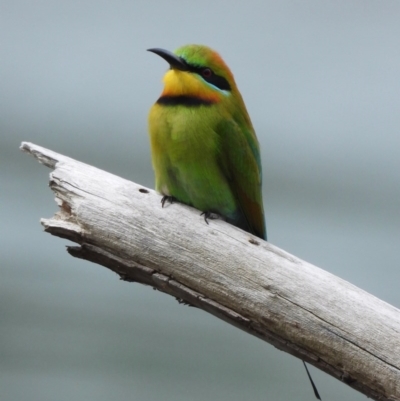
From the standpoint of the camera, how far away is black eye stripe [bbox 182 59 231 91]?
9.66 ft

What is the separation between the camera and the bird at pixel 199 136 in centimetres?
290

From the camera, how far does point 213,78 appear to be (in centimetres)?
299

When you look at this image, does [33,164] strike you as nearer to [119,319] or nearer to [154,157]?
[119,319]

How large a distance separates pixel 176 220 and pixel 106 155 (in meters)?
2.28

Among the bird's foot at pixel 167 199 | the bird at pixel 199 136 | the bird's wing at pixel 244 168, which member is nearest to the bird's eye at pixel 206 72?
the bird at pixel 199 136

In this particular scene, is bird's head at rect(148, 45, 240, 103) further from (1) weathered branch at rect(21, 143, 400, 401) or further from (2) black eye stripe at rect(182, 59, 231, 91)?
(1) weathered branch at rect(21, 143, 400, 401)

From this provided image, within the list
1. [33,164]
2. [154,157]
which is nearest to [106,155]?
[33,164]

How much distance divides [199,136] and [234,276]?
66 centimetres

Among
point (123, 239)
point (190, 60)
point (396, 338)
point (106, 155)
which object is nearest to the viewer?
point (396, 338)

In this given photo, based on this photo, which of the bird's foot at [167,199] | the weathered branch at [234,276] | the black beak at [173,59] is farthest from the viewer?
the black beak at [173,59]

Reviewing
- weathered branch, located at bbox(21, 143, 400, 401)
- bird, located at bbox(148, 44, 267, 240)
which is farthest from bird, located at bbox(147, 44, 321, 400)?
weathered branch, located at bbox(21, 143, 400, 401)

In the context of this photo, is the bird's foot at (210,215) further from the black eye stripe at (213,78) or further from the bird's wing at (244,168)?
the black eye stripe at (213,78)

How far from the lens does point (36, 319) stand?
495cm

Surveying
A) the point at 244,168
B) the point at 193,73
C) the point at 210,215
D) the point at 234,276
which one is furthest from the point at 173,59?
the point at 234,276
